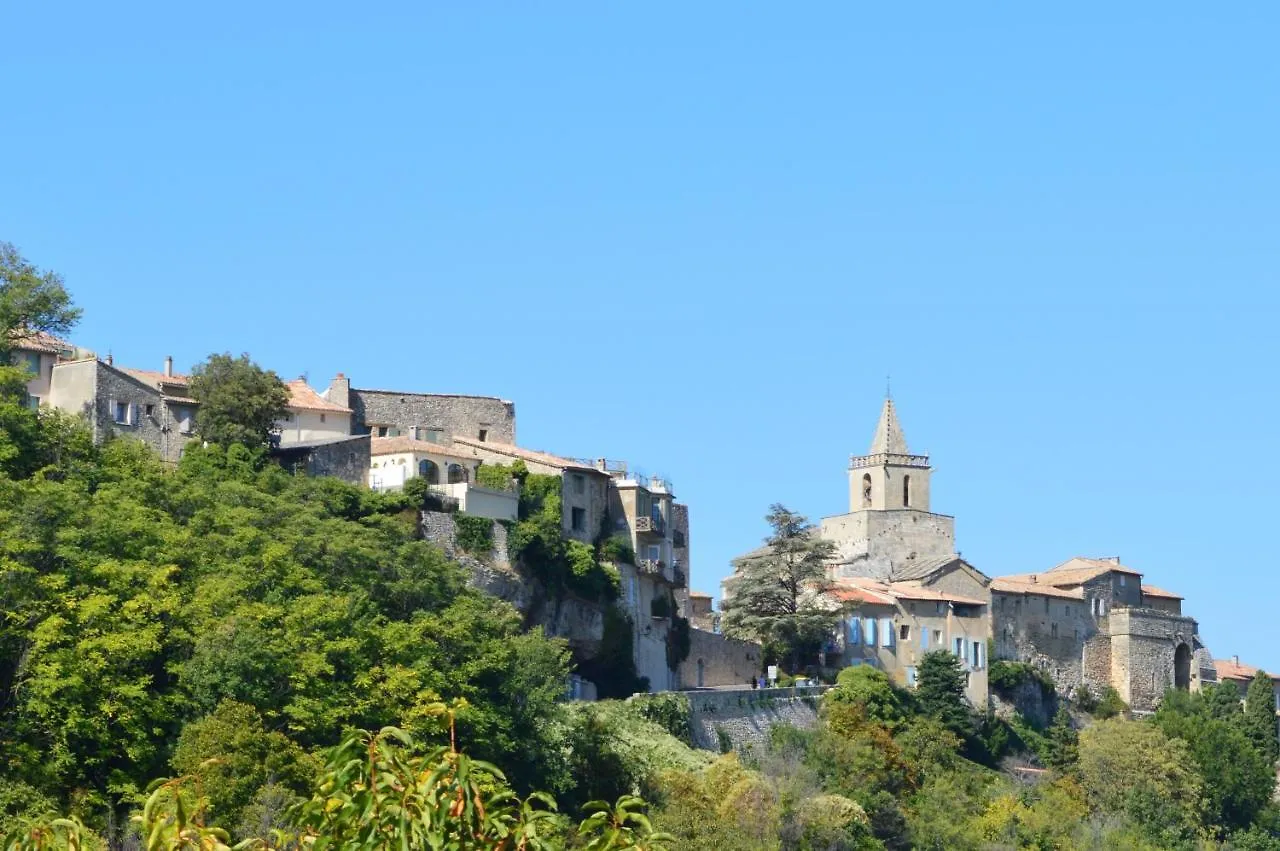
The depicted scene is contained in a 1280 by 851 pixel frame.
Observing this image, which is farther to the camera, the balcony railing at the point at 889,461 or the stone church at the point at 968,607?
the balcony railing at the point at 889,461

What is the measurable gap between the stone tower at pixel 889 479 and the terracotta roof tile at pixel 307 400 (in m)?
36.8

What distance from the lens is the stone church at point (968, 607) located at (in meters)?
84.5

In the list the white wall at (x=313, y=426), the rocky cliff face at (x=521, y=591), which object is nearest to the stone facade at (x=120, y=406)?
the white wall at (x=313, y=426)

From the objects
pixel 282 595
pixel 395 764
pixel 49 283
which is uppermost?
pixel 49 283

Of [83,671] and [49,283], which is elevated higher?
[49,283]

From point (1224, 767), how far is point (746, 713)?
22154 millimetres

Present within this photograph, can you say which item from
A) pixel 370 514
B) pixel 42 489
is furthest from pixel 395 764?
pixel 370 514

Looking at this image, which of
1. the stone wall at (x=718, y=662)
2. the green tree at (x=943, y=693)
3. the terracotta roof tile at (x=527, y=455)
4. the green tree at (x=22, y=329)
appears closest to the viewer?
the green tree at (x=22, y=329)

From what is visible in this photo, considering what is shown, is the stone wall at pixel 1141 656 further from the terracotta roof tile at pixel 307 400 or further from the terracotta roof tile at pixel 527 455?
the terracotta roof tile at pixel 307 400

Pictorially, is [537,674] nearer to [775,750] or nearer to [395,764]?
[775,750]

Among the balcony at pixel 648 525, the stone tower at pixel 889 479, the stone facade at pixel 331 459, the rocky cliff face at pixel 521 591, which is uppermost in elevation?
the stone tower at pixel 889 479

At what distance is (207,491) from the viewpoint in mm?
59562

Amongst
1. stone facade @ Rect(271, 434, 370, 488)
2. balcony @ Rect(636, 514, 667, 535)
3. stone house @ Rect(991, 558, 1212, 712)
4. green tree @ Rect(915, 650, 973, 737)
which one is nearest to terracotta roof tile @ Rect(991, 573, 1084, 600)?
stone house @ Rect(991, 558, 1212, 712)

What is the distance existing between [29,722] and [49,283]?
834 inches
